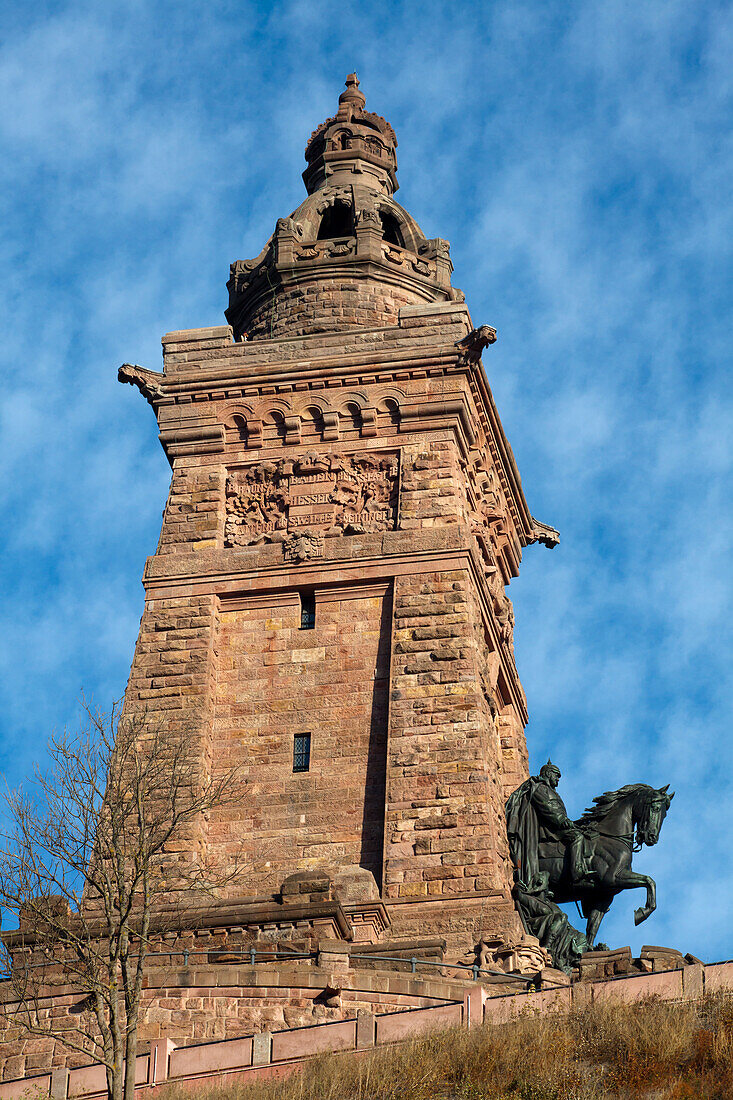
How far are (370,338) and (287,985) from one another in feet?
54.4

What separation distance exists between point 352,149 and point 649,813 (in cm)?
1882

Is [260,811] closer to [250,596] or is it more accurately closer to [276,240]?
[250,596]

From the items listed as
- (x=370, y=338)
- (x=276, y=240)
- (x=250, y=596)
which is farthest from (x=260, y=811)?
(x=276, y=240)

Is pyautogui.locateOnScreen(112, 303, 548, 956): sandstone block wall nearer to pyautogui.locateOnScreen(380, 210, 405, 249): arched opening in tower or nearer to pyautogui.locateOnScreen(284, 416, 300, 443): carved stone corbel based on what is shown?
pyautogui.locateOnScreen(284, 416, 300, 443): carved stone corbel

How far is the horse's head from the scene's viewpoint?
39344mm

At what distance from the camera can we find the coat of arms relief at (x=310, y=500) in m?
42.2

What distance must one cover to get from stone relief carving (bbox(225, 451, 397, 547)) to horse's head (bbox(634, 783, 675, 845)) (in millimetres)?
6949

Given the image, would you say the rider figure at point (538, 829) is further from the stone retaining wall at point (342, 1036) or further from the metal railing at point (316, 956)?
the stone retaining wall at point (342, 1036)

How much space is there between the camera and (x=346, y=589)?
4147 centimetres

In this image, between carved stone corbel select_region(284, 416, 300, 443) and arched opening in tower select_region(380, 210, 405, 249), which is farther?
arched opening in tower select_region(380, 210, 405, 249)

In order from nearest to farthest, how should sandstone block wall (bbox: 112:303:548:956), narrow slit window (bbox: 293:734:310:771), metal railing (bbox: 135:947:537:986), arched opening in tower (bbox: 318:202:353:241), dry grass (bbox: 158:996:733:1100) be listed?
dry grass (bbox: 158:996:733:1100) < metal railing (bbox: 135:947:537:986) < sandstone block wall (bbox: 112:303:548:956) < narrow slit window (bbox: 293:734:310:771) < arched opening in tower (bbox: 318:202:353:241)

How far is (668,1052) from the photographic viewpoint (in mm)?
27297

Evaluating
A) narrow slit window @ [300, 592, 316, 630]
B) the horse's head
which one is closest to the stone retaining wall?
the horse's head

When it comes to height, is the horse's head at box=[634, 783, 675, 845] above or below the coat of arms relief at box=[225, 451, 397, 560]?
below
